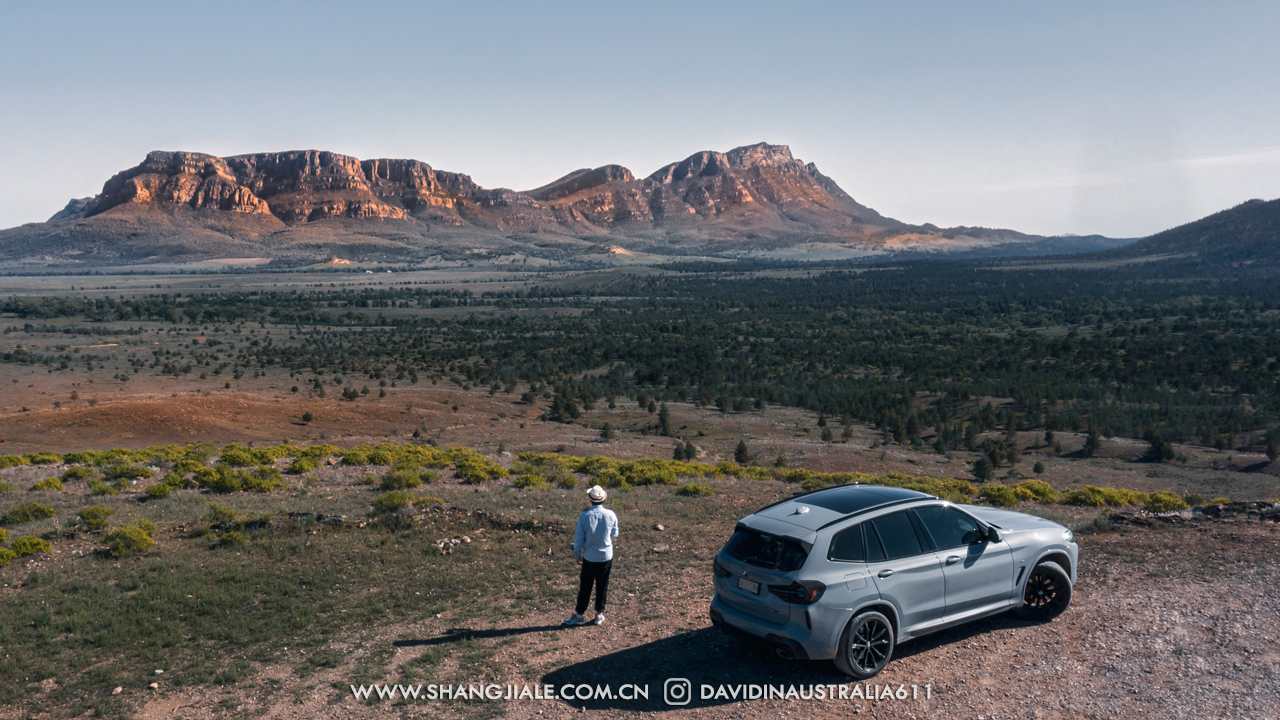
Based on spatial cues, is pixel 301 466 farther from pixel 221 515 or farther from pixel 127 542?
pixel 127 542

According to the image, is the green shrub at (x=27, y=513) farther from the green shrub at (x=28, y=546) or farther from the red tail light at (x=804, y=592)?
the red tail light at (x=804, y=592)

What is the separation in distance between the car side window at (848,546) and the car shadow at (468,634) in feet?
9.92

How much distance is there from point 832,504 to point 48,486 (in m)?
15.0

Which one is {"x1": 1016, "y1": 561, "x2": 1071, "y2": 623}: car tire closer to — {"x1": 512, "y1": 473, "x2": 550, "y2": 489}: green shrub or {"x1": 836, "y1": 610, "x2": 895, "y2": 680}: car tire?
{"x1": 836, "y1": 610, "x2": 895, "y2": 680}: car tire

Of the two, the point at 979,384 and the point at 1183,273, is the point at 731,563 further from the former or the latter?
the point at 1183,273

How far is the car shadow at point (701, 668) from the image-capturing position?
6367mm

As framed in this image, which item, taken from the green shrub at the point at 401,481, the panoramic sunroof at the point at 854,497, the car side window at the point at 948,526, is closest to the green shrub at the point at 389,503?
the green shrub at the point at 401,481

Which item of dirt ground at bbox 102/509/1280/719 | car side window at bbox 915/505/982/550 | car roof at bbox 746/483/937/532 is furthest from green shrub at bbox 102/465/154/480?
car side window at bbox 915/505/982/550

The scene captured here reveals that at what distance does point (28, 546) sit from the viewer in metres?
10.3

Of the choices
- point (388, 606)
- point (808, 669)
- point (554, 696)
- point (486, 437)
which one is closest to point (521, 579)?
point (388, 606)

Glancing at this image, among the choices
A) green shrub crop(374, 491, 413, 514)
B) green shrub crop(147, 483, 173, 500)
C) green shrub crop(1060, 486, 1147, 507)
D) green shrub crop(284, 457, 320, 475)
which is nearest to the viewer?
green shrub crop(374, 491, 413, 514)

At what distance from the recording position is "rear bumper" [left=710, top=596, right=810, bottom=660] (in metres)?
6.18

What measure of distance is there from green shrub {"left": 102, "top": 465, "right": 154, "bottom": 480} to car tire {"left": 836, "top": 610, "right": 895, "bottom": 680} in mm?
15364

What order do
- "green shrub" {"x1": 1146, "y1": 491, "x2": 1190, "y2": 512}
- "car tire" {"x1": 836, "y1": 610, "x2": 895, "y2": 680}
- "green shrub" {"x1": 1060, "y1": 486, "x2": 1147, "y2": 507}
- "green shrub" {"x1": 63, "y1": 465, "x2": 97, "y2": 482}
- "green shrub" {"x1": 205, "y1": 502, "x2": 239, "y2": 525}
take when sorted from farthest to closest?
"green shrub" {"x1": 63, "y1": 465, "x2": 97, "y2": 482} < "green shrub" {"x1": 1060, "y1": 486, "x2": 1147, "y2": 507} < "green shrub" {"x1": 1146, "y1": 491, "x2": 1190, "y2": 512} < "green shrub" {"x1": 205, "y1": 502, "x2": 239, "y2": 525} < "car tire" {"x1": 836, "y1": 610, "x2": 895, "y2": 680}
